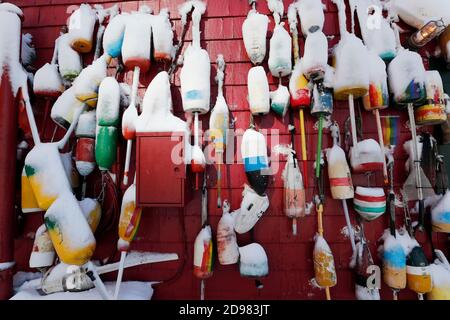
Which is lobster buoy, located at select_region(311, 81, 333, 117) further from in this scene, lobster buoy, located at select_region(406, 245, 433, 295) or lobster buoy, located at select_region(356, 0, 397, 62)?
lobster buoy, located at select_region(406, 245, 433, 295)

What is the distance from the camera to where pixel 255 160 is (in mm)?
1521

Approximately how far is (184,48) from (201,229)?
1374 millimetres

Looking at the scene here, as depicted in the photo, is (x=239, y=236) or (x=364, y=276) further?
(x=239, y=236)

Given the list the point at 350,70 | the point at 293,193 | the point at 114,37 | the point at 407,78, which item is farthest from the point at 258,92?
the point at 114,37

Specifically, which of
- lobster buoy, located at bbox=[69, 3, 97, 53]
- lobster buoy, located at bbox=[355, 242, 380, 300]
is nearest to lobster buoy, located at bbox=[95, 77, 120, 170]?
lobster buoy, located at bbox=[69, 3, 97, 53]

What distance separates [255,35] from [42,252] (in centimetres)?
208

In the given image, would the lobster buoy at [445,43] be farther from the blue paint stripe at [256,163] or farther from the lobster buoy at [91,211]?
the lobster buoy at [91,211]

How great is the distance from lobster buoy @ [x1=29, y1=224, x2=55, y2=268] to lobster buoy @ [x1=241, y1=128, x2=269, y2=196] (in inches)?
56.9

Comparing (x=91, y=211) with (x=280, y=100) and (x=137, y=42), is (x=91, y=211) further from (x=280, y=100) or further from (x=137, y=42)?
(x=280, y=100)

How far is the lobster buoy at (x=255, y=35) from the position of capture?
64.1 inches

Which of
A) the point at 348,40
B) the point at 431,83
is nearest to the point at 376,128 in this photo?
the point at 431,83

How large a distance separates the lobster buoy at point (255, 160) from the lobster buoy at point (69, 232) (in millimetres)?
1087

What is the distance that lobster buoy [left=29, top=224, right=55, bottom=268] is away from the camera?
1.56 m

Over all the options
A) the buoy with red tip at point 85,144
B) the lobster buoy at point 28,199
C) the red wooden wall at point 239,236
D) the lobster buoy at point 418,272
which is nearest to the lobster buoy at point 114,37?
the red wooden wall at point 239,236
